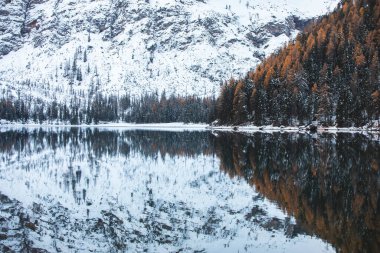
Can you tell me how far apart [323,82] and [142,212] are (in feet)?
294

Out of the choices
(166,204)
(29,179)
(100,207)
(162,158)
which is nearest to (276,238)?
(166,204)

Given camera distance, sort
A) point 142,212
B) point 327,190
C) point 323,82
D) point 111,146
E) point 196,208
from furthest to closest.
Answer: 1. point 323,82
2. point 111,146
3. point 327,190
4. point 196,208
5. point 142,212

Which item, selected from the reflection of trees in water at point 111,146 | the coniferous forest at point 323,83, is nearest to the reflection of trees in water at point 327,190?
the reflection of trees in water at point 111,146

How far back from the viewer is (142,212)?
17109mm

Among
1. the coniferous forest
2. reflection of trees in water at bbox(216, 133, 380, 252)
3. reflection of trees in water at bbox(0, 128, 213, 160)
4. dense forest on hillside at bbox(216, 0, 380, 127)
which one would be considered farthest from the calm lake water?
dense forest on hillside at bbox(216, 0, 380, 127)

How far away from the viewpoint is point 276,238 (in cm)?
1316

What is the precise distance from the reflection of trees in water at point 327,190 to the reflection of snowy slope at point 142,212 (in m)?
0.84

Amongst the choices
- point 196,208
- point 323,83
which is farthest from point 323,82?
point 196,208

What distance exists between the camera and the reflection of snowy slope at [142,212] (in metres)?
12.9

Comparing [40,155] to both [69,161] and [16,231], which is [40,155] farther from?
[16,231]

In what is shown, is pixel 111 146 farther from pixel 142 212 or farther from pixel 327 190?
pixel 327 190

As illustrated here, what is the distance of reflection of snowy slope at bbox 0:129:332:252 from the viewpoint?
508 inches

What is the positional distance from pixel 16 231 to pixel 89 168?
17808 mm

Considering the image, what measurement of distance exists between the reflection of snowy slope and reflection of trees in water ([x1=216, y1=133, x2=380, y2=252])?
0.84 metres
